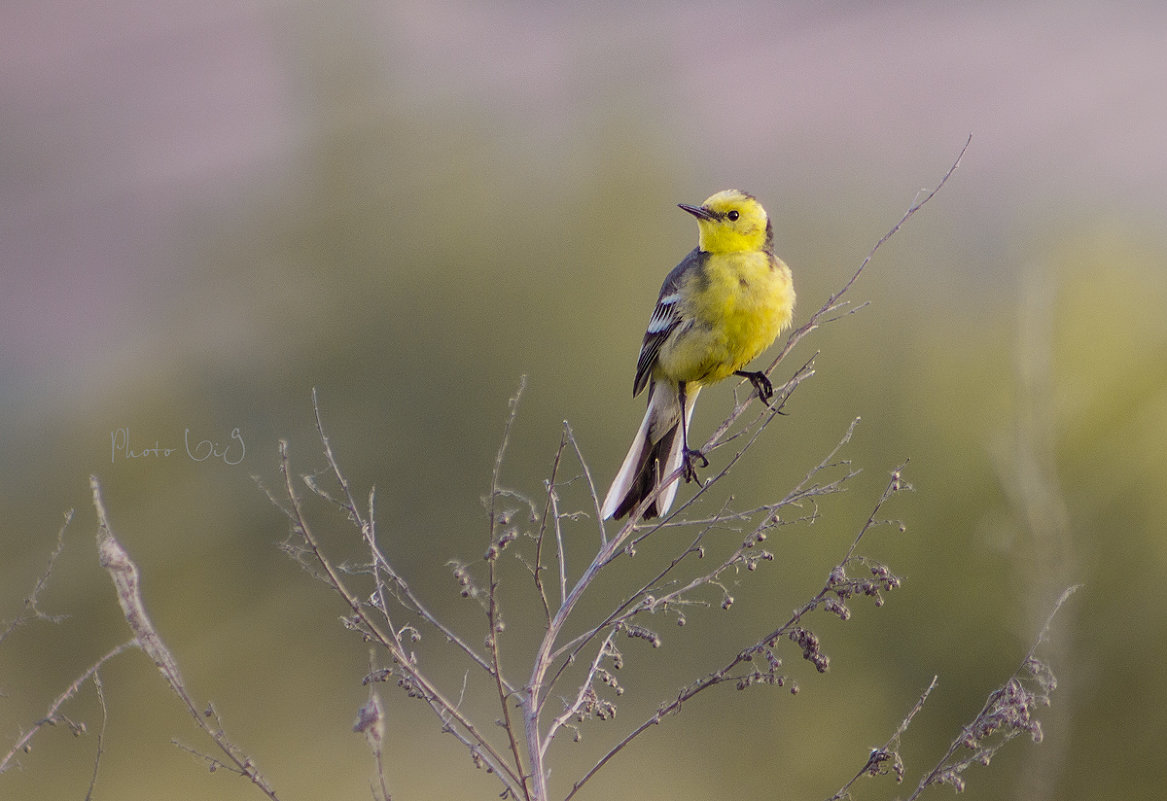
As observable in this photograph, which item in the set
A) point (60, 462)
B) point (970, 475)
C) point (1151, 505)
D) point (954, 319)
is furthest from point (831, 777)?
point (60, 462)

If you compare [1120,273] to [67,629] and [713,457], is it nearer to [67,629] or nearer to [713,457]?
[713,457]

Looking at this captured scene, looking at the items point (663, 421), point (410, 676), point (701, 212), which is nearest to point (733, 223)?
point (701, 212)

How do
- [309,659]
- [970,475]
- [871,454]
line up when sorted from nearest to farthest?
[970,475] < [871,454] < [309,659]

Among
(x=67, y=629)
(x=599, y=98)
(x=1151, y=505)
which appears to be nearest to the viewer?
(x=1151, y=505)

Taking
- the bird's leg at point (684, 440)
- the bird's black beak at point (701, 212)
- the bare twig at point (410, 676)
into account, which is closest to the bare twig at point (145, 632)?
the bare twig at point (410, 676)

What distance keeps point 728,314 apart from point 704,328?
0.16m

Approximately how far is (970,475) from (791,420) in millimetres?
4020

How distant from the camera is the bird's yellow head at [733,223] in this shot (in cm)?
623

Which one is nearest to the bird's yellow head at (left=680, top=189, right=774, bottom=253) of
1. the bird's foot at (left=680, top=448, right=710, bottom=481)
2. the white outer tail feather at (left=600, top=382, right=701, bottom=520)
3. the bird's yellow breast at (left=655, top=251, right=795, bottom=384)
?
the bird's yellow breast at (left=655, top=251, right=795, bottom=384)

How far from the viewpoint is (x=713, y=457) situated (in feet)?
71.8

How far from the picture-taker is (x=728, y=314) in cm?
584

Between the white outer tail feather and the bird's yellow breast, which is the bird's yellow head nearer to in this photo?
the bird's yellow breast

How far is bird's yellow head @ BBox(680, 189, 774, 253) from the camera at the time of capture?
245 inches

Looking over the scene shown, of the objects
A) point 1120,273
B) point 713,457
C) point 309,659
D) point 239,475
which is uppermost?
point 1120,273
